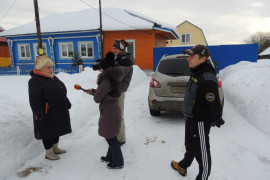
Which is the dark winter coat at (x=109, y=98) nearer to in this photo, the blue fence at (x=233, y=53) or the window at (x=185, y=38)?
the blue fence at (x=233, y=53)

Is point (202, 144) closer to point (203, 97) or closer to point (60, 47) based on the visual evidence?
point (203, 97)

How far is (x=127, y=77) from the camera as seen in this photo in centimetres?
349

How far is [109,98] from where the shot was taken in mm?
2707

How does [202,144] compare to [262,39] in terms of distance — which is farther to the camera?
[262,39]

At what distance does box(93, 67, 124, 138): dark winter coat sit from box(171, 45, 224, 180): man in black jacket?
98 centimetres

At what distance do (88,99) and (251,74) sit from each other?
18.7 ft

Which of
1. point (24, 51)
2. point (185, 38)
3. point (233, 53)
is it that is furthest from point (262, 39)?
point (24, 51)

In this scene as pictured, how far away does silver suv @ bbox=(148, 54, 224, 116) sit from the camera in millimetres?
4516

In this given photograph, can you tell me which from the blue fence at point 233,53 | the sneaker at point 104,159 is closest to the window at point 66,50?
the blue fence at point 233,53

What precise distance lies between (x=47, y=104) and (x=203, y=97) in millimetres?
2288

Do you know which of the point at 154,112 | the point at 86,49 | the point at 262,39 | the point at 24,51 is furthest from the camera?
the point at 262,39

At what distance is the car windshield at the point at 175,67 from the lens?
4.75 metres

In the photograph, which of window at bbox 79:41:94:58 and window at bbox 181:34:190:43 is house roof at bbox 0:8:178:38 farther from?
window at bbox 181:34:190:43

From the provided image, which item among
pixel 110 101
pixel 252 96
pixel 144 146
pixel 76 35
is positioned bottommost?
pixel 144 146
